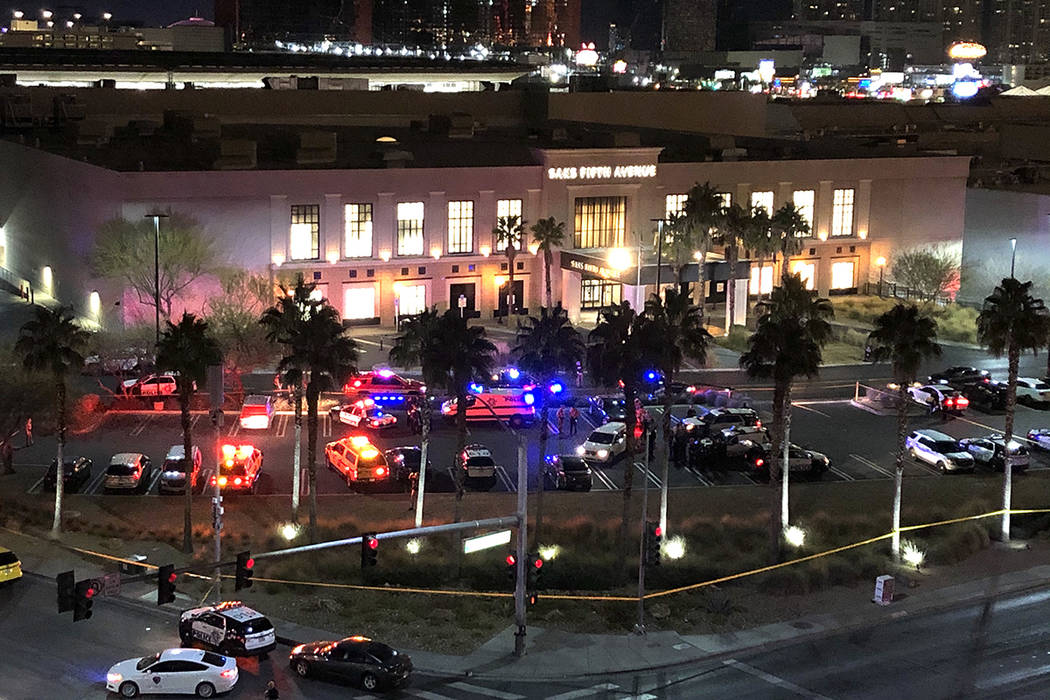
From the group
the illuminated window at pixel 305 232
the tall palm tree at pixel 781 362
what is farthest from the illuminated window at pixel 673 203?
the tall palm tree at pixel 781 362

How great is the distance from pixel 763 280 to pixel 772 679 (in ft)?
176

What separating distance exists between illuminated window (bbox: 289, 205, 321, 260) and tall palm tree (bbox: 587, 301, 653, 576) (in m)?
31.8

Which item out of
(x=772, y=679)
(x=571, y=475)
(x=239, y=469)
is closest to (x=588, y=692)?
(x=772, y=679)

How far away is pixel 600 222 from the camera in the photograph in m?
84.8

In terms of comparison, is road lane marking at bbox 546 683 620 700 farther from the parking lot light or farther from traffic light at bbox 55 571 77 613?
the parking lot light

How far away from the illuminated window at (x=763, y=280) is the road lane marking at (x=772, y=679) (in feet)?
163

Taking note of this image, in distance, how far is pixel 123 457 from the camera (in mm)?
51656

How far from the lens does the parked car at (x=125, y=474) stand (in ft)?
167

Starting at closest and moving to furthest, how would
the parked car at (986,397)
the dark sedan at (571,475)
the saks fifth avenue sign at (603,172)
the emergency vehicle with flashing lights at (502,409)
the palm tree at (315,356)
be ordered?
the palm tree at (315,356), the dark sedan at (571,475), the emergency vehicle with flashing lights at (502,409), the parked car at (986,397), the saks fifth avenue sign at (603,172)

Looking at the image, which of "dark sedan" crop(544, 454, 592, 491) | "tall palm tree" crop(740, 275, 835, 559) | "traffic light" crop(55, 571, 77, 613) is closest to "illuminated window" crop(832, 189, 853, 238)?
"tall palm tree" crop(740, 275, 835, 559)

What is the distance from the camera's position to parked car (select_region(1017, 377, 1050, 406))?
65562 millimetres

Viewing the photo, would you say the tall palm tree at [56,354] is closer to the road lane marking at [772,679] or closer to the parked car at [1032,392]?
the road lane marking at [772,679]

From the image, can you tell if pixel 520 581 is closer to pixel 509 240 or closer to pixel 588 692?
pixel 588 692

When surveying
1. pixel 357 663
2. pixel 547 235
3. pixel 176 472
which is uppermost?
pixel 547 235
